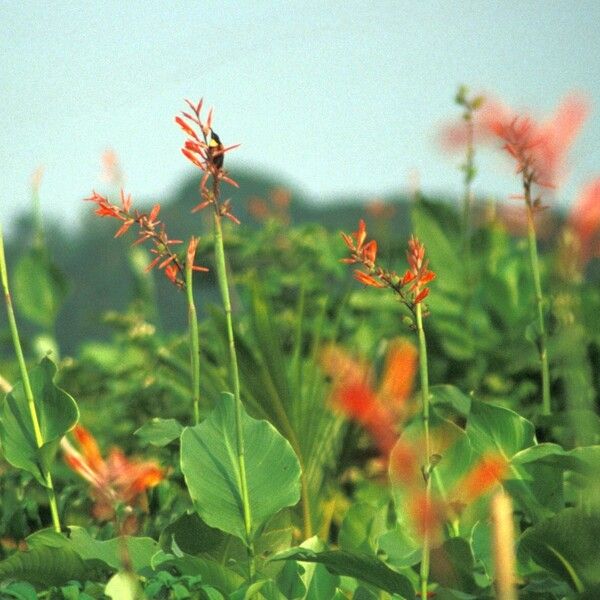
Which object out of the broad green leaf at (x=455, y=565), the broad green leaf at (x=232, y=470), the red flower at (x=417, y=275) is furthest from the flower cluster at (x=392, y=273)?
the broad green leaf at (x=455, y=565)

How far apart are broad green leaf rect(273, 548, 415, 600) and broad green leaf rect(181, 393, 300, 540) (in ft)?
0.41

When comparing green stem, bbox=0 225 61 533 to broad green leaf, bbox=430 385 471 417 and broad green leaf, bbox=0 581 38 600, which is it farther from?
broad green leaf, bbox=430 385 471 417

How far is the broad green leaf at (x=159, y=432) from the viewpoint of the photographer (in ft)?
4.97

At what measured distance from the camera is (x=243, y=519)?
140 cm

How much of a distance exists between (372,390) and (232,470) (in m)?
0.46

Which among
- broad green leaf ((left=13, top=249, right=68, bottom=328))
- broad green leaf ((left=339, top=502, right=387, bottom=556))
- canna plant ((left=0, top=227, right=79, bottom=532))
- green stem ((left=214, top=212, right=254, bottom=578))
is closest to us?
green stem ((left=214, top=212, right=254, bottom=578))

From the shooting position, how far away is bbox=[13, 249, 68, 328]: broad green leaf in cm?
329

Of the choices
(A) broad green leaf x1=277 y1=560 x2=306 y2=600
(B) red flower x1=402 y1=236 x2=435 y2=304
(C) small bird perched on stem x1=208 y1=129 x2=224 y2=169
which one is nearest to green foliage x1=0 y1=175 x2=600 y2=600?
(A) broad green leaf x1=277 y1=560 x2=306 y2=600

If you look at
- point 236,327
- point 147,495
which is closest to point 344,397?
point 147,495

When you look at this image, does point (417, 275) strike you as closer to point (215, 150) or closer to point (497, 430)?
point (215, 150)

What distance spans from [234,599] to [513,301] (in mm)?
1610

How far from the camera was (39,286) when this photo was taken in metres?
3.34

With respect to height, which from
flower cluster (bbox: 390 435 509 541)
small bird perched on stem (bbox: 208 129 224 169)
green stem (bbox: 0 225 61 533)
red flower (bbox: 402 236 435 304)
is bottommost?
flower cluster (bbox: 390 435 509 541)

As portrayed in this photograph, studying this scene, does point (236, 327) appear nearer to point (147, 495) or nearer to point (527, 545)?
point (147, 495)
